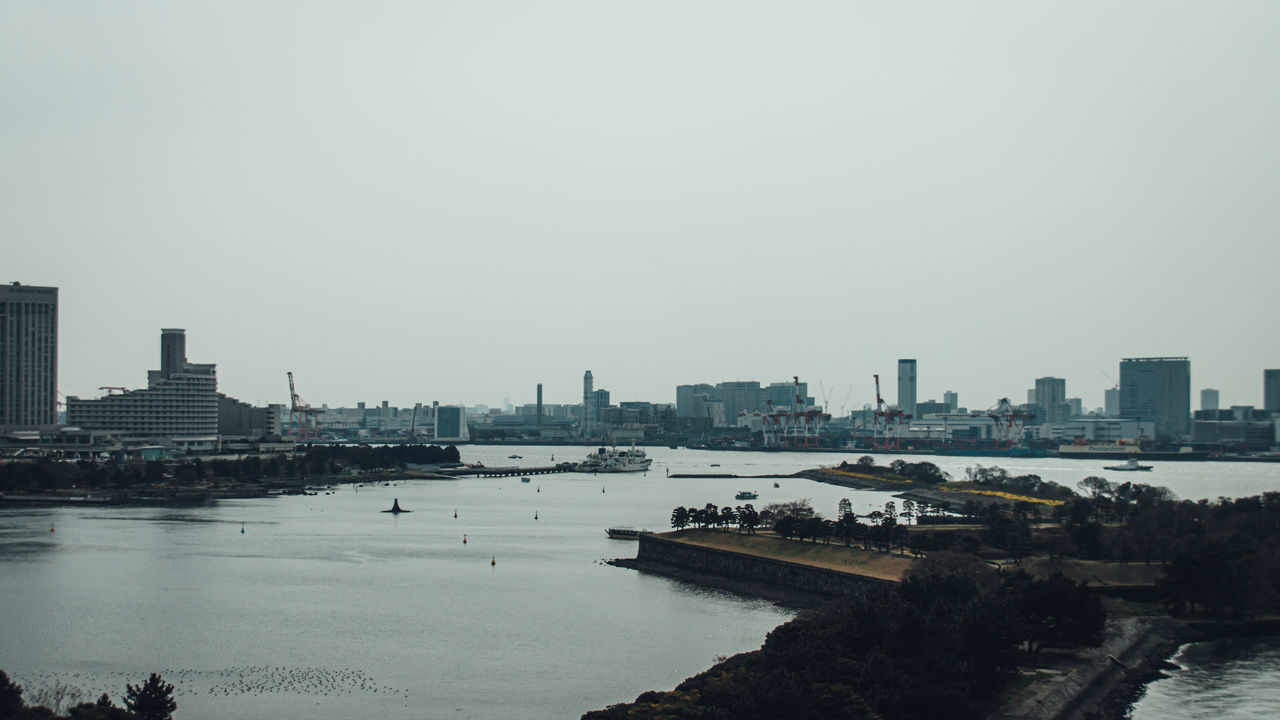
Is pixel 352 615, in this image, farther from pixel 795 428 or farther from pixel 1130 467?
pixel 795 428

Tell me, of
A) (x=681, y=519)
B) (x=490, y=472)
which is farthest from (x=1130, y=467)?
(x=681, y=519)

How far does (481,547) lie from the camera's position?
36.0 meters

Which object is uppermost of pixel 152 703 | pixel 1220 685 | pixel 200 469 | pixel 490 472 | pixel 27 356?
pixel 27 356

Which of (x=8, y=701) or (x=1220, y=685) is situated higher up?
(x=8, y=701)

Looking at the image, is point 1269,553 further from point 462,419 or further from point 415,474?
point 462,419

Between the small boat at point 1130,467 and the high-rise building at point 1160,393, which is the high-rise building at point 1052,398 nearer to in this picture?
the high-rise building at point 1160,393

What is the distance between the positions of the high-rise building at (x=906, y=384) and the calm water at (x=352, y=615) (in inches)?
5990

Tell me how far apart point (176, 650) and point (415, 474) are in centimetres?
5609

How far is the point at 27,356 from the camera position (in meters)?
84.0

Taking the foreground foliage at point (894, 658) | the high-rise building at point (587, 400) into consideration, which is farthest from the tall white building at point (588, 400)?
the foreground foliage at point (894, 658)

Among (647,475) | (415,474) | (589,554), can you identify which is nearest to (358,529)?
(589,554)

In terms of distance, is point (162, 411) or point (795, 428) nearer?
point (162, 411)

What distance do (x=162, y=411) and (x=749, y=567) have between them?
6889cm

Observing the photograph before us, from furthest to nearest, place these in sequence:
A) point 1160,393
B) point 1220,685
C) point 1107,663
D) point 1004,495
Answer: point 1160,393, point 1004,495, point 1107,663, point 1220,685
